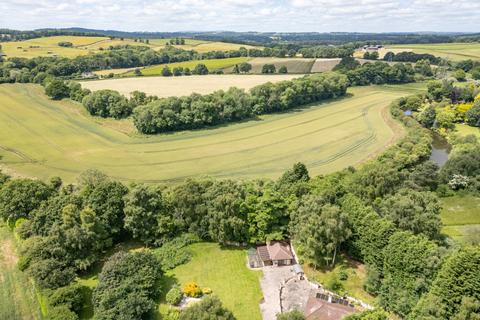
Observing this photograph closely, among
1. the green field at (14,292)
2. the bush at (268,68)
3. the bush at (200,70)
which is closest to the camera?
the green field at (14,292)

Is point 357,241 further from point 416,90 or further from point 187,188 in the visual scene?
point 416,90

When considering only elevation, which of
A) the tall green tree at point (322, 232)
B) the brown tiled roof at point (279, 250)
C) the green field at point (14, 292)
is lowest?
the green field at point (14, 292)

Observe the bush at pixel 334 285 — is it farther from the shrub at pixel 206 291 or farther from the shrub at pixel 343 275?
the shrub at pixel 206 291

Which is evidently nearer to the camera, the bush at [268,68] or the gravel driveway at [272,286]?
the gravel driveway at [272,286]

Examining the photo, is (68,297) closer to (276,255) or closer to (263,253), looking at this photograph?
(263,253)

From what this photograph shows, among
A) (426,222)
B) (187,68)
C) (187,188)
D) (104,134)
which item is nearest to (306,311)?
(426,222)

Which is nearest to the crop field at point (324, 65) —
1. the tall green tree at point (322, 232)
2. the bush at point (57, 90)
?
the bush at point (57, 90)
